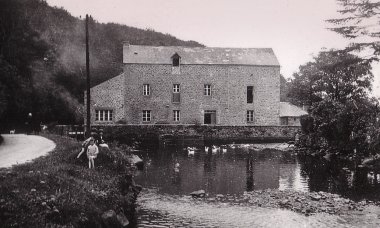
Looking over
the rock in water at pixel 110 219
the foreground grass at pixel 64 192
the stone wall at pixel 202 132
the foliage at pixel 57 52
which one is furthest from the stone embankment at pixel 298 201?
the stone wall at pixel 202 132

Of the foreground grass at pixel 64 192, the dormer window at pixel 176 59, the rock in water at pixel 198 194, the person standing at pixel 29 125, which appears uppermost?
the dormer window at pixel 176 59

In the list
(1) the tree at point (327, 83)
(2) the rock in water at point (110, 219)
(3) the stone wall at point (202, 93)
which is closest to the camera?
(2) the rock in water at point (110, 219)

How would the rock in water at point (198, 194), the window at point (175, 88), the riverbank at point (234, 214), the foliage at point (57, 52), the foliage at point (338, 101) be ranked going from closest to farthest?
the riverbank at point (234, 214)
the rock in water at point (198, 194)
the foliage at point (338, 101)
the foliage at point (57, 52)
the window at point (175, 88)

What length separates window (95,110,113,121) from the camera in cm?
4691

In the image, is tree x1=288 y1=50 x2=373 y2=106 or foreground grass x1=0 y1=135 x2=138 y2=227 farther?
tree x1=288 y1=50 x2=373 y2=106

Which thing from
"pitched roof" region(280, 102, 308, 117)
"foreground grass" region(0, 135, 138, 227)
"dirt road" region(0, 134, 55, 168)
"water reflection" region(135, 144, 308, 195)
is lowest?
"water reflection" region(135, 144, 308, 195)

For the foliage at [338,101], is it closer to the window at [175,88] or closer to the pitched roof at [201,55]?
the pitched roof at [201,55]

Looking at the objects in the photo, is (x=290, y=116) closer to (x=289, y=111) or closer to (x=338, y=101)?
(x=289, y=111)

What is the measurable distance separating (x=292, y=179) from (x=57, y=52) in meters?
44.3

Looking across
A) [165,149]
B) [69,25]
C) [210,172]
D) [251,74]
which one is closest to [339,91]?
[251,74]

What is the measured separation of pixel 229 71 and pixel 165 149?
16002 millimetres

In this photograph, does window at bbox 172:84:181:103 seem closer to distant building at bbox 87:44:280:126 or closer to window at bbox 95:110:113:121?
distant building at bbox 87:44:280:126

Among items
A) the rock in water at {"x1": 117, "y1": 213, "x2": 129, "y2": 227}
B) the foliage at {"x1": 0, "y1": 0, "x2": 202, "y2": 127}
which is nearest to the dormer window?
the foliage at {"x1": 0, "y1": 0, "x2": 202, "y2": 127}

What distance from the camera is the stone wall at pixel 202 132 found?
41750 millimetres
